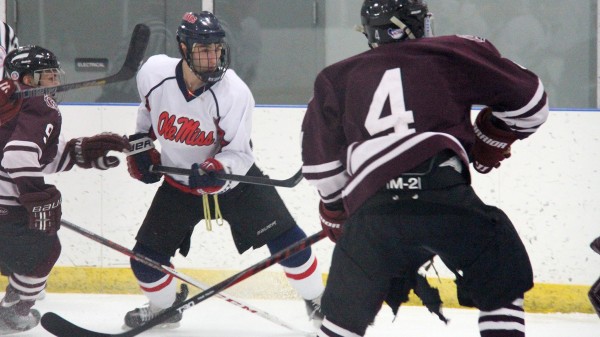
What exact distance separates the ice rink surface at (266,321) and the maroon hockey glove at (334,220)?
108 centimetres

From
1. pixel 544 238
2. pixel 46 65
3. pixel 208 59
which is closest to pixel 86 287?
pixel 46 65

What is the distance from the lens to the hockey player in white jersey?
3078mm

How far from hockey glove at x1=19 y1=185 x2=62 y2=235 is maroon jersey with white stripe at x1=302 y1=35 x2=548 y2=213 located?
1.33 metres

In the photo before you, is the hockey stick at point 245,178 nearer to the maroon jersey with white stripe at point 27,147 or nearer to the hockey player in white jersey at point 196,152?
the hockey player in white jersey at point 196,152

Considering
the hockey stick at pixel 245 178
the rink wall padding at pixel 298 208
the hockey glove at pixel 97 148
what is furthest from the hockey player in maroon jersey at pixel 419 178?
the rink wall padding at pixel 298 208

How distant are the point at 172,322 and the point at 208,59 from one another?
3.08 feet

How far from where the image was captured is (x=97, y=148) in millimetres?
3252

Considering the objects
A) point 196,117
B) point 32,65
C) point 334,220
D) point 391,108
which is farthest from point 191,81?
point 391,108

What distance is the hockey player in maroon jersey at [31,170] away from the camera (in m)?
3.06

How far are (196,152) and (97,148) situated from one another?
0.35m

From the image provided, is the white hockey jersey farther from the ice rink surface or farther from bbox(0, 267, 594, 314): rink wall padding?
bbox(0, 267, 594, 314): rink wall padding

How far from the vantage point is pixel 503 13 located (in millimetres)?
4617

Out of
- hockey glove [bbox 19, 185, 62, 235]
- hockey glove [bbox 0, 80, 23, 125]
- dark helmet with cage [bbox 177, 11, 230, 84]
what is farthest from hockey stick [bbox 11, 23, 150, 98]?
hockey glove [bbox 19, 185, 62, 235]

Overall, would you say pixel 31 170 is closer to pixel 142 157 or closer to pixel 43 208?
pixel 43 208
